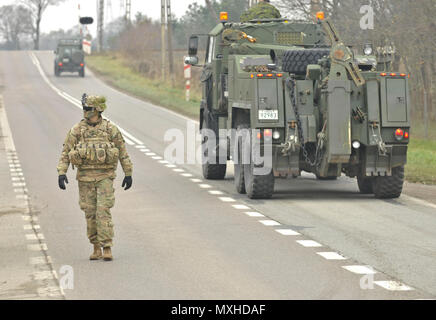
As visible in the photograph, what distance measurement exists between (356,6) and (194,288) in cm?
2967

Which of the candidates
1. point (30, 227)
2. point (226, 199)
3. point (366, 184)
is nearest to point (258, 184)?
point (226, 199)

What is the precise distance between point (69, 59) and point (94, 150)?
188ft

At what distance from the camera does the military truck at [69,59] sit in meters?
68.2

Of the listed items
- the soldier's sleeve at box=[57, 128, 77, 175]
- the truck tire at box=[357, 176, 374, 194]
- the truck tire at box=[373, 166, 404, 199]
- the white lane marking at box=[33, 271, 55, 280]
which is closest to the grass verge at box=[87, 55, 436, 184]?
the truck tire at box=[357, 176, 374, 194]

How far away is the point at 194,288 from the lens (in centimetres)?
1005

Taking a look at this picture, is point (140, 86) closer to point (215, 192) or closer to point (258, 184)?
point (215, 192)

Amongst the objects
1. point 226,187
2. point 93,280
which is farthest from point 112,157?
point 226,187

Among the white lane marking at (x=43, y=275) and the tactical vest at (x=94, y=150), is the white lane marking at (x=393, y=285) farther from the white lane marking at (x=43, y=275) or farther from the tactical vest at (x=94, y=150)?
the tactical vest at (x=94, y=150)

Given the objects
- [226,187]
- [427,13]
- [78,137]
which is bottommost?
[226,187]

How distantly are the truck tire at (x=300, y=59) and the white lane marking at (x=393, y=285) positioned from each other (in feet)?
25.4

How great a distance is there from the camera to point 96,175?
11961 millimetres

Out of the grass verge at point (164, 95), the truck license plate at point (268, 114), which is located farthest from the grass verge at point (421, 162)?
the truck license plate at point (268, 114)

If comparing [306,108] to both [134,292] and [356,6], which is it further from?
[356,6]
